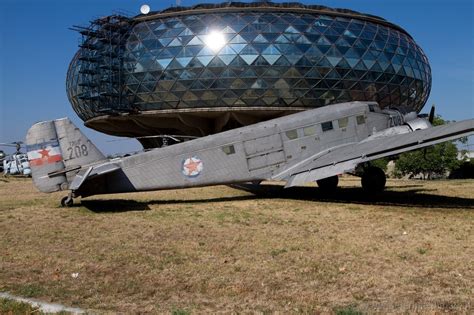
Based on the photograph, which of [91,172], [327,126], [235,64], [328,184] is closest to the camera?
[91,172]

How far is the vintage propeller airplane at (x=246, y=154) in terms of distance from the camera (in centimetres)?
1574

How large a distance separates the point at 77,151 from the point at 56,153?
2.40 feet

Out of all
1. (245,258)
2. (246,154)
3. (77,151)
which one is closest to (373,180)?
(246,154)

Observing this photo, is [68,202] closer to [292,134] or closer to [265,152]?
[265,152]

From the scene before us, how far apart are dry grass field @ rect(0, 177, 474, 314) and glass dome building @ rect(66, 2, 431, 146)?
29.0 metres

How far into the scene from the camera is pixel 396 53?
49.1 metres

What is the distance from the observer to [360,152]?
1606cm

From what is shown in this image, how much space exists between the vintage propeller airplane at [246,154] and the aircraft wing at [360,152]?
0.10 ft

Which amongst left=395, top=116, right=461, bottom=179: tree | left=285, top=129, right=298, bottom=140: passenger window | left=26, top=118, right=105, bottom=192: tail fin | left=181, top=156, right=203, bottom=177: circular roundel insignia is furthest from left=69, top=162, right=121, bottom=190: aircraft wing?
left=395, top=116, right=461, bottom=179: tree

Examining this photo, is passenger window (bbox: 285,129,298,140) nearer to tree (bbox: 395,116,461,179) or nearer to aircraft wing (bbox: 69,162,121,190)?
aircraft wing (bbox: 69,162,121,190)

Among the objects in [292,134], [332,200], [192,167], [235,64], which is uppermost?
[235,64]

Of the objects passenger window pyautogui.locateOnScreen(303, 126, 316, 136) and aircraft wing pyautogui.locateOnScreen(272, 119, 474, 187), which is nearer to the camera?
aircraft wing pyautogui.locateOnScreen(272, 119, 474, 187)

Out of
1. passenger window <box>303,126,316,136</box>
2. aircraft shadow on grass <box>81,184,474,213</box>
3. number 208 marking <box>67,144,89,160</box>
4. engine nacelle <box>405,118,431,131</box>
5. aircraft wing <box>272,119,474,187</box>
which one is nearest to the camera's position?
aircraft wing <box>272,119,474,187</box>

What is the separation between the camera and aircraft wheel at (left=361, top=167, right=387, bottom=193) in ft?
60.9
